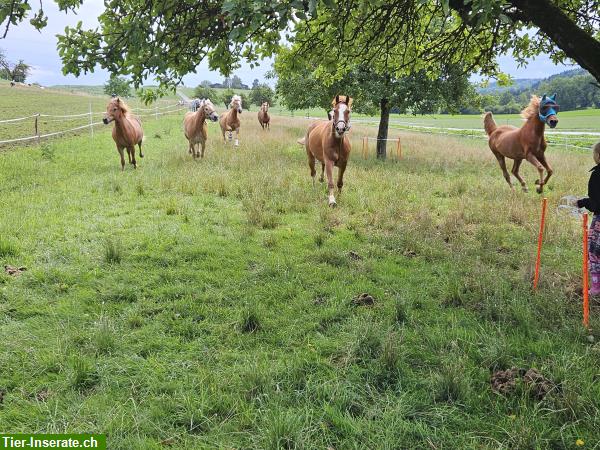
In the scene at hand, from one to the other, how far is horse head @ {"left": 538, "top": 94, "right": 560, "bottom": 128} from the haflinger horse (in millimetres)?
4411

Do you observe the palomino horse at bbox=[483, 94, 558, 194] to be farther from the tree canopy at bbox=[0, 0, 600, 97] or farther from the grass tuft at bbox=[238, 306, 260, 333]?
the grass tuft at bbox=[238, 306, 260, 333]

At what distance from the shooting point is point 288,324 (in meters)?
4.00

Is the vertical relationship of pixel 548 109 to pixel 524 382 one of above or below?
above

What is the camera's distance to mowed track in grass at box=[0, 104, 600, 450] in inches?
103

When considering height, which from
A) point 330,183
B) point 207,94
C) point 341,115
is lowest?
point 330,183

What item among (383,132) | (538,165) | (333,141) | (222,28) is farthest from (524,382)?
(383,132)

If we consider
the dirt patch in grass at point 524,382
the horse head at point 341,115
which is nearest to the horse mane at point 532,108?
the horse head at point 341,115

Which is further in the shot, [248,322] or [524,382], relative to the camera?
[248,322]

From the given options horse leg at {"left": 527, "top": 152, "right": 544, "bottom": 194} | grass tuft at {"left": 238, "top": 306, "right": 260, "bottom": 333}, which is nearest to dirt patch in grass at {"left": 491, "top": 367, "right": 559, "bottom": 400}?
grass tuft at {"left": 238, "top": 306, "right": 260, "bottom": 333}

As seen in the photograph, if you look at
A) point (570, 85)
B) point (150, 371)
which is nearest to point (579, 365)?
point (150, 371)

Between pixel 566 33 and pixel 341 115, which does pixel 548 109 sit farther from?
pixel 566 33

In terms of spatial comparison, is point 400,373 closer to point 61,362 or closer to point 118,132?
point 61,362

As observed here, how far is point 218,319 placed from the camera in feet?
13.3

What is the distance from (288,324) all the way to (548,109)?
26.9 feet
